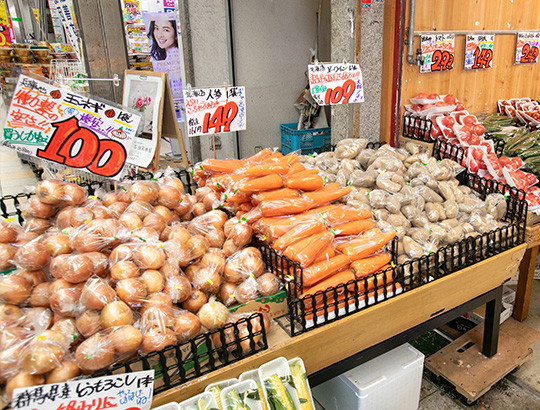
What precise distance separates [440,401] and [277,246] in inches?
67.9

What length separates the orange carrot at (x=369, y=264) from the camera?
2012 millimetres

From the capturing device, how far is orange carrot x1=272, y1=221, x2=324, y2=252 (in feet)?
6.56

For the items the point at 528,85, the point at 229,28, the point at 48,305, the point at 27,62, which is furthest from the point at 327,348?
the point at 27,62

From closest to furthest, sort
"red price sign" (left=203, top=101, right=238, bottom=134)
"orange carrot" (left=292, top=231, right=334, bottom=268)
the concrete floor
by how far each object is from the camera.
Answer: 1. "orange carrot" (left=292, top=231, right=334, bottom=268)
2. the concrete floor
3. "red price sign" (left=203, top=101, right=238, bottom=134)

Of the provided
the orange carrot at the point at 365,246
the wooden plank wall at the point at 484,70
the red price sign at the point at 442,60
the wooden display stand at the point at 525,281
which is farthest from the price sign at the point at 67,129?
the wooden display stand at the point at 525,281

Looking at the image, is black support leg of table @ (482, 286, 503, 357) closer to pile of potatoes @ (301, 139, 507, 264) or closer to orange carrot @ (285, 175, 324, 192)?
pile of potatoes @ (301, 139, 507, 264)

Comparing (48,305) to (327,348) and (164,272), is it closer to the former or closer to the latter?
(164,272)

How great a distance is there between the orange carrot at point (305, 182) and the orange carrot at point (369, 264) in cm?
51

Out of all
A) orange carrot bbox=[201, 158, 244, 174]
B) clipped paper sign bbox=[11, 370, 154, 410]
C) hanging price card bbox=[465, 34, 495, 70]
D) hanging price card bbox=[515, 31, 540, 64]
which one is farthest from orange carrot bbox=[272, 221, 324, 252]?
hanging price card bbox=[515, 31, 540, 64]

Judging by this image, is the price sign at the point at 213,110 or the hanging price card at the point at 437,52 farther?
the hanging price card at the point at 437,52

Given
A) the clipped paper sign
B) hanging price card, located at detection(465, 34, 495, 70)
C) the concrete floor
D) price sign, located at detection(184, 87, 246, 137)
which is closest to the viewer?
the clipped paper sign

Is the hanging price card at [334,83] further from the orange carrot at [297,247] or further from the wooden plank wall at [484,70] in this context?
the orange carrot at [297,247]

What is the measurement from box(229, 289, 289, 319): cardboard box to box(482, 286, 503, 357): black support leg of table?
1.57 metres

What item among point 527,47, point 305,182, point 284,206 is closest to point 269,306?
point 284,206
